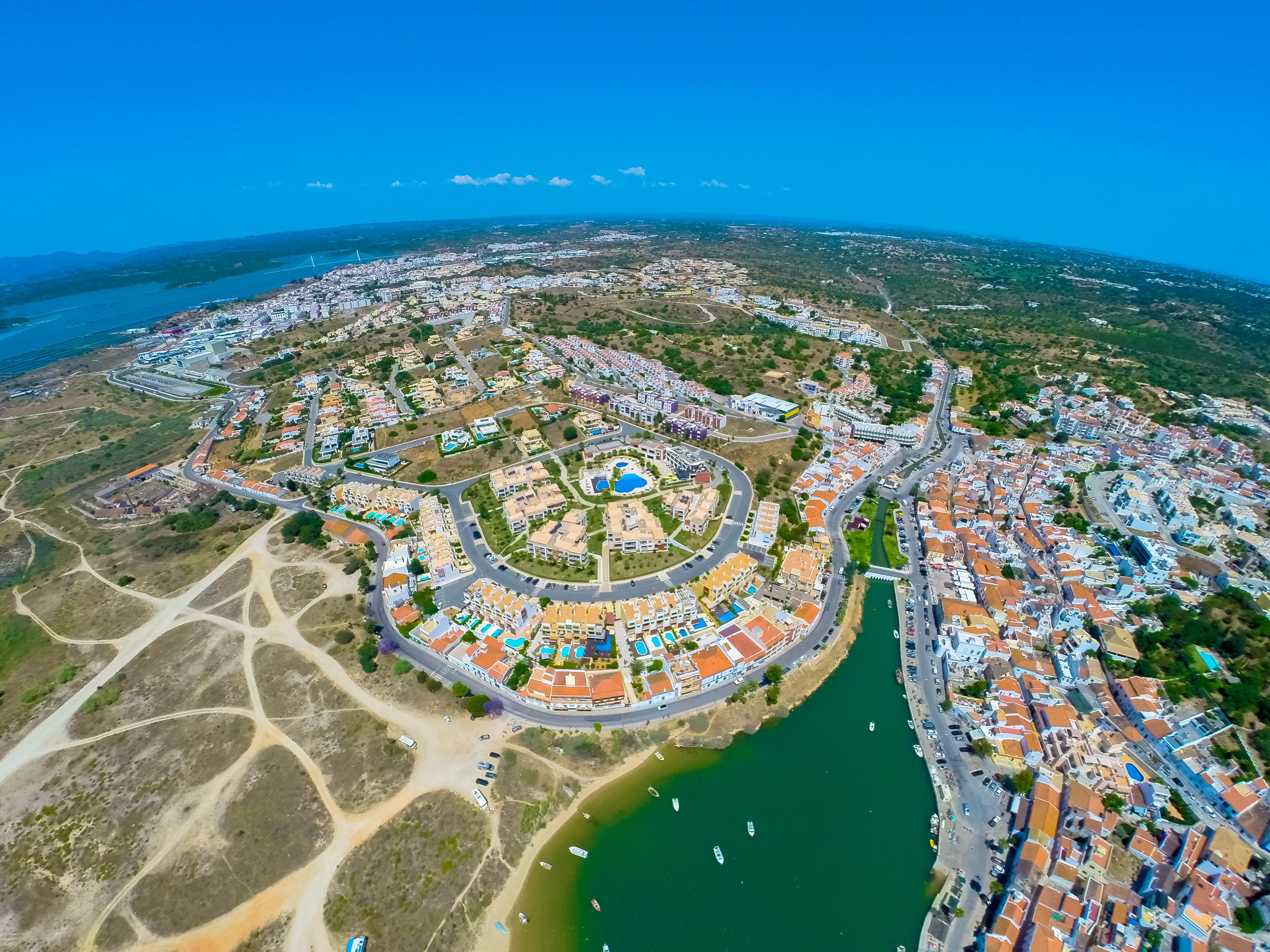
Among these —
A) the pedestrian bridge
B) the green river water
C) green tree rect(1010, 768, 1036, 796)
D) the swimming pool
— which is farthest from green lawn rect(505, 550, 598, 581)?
green tree rect(1010, 768, 1036, 796)

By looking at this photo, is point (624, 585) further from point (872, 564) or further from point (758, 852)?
point (872, 564)

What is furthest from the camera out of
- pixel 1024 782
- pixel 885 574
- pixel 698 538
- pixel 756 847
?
pixel 698 538

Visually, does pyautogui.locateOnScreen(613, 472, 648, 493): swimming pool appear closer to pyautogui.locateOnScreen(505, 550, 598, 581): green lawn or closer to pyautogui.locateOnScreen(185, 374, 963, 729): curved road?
pyautogui.locateOnScreen(185, 374, 963, 729): curved road

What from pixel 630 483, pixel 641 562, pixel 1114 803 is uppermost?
pixel 630 483

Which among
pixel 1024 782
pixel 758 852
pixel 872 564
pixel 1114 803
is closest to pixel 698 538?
pixel 872 564

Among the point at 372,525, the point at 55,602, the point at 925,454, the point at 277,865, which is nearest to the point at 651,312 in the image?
the point at 925,454

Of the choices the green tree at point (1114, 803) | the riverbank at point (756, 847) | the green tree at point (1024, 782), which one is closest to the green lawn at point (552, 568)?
the riverbank at point (756, 847)

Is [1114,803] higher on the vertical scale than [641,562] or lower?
lower
